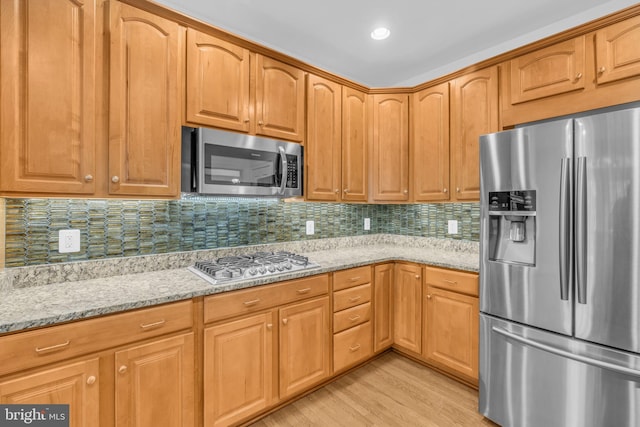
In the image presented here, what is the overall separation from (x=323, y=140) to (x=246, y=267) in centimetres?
126

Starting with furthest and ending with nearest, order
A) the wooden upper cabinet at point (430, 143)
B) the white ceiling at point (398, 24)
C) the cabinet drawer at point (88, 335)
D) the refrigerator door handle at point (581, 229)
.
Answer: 1. the wooden upper cabinet at point (430, 143)
2. the white ceiling at point (398, 24)
3. the refrigerator door handle at point (581, 229)
4. the cabinet drawer at point (88, 335)

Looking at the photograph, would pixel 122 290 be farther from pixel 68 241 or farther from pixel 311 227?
pixel 311 227

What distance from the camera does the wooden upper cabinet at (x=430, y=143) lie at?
262cm

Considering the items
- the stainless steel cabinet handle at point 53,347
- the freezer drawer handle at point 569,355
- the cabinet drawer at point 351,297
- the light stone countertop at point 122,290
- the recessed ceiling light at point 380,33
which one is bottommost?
the freezer drawer handle at point 569,355

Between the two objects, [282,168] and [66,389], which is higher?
[282,168]

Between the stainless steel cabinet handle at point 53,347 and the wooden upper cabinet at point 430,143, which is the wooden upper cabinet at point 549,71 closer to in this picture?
the wooden upper cabinet at point 430,143

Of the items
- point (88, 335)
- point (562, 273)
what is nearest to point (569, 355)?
point (562, 273)

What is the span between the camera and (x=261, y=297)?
182 cm

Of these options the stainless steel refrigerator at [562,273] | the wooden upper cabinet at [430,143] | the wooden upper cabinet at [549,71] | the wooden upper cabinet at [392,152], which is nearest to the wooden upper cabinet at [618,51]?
the wooden upper cabinet at [549,71]

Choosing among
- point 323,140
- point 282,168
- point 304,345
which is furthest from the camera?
point 323,140

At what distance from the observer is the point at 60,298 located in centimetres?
141

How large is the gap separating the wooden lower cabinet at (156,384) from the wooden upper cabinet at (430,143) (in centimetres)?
221

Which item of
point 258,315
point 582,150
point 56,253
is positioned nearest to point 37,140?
point 56,253

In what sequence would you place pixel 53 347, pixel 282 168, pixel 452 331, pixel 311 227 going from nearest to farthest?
pixel 53 347 → pixel 282 168 → pixel 452 331 → pixel 311 227
